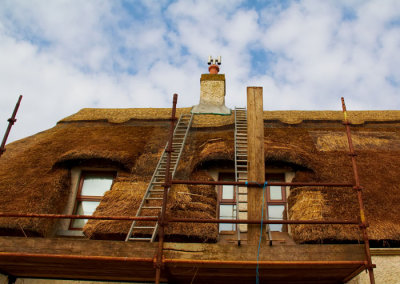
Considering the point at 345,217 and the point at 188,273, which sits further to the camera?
the point at 345,217

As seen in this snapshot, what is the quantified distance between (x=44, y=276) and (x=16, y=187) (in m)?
1.73

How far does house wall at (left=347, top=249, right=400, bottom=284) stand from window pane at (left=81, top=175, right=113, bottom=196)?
4.57 m

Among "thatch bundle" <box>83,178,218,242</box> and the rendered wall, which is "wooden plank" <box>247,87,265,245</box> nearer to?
"thatch bundle" <box>83,178,218,242</box>

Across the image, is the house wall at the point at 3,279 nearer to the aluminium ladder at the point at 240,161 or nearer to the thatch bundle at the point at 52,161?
the thatch bundle at the point at 52,161

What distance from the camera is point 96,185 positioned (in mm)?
7387

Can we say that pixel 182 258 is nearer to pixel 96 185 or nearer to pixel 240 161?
pixel 240 161

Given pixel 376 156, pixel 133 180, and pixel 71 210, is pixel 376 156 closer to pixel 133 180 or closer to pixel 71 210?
pixel 133 180

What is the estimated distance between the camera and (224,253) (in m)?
4.79

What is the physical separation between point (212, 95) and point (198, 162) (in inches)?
165

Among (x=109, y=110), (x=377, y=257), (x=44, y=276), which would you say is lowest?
(x=44, y=276)

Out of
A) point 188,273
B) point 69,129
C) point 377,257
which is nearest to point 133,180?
point 188,273

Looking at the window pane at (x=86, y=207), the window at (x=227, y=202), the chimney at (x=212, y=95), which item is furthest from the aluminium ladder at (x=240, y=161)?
the window pane at (x=86, y=207)

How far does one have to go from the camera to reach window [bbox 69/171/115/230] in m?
7.03

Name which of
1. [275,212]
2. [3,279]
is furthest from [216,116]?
[3,279]
